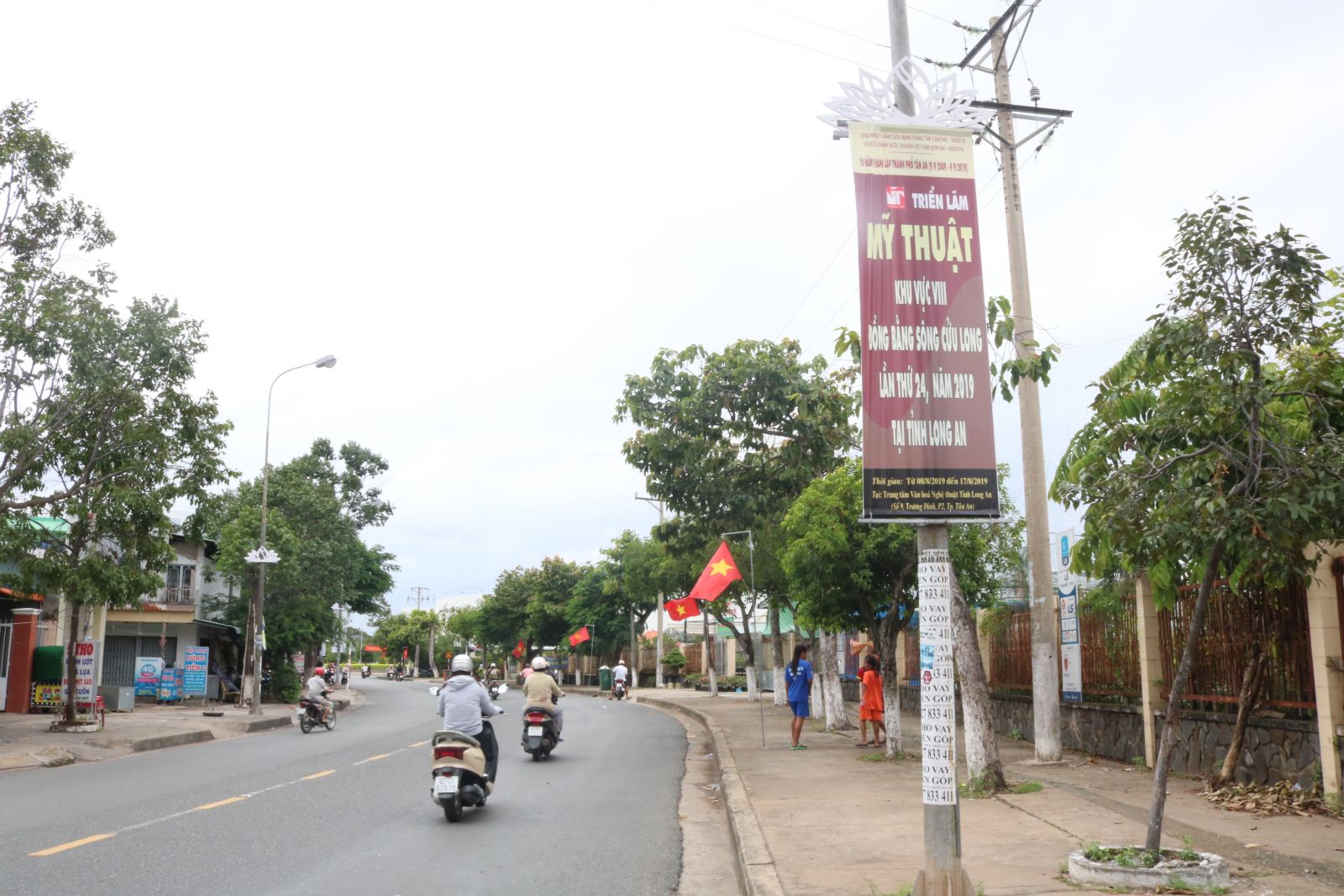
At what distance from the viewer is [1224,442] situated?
Answer: 686 centimetres

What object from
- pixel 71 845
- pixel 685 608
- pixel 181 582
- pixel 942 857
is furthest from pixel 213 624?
pixel 942 857

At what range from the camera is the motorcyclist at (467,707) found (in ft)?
36.4

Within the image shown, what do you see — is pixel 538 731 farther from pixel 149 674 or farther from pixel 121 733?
pixel 149 674

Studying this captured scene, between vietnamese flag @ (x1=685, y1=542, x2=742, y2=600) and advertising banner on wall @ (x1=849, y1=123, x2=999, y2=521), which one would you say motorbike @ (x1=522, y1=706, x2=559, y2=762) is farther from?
advertising banner on wall @ (x1=849, y1=123, x2=999, y2=521)

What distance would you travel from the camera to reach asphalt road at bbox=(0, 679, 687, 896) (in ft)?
25.2

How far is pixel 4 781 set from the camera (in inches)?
555

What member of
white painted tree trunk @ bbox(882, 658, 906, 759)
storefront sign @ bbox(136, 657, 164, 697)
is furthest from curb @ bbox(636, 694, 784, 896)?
storefront sign @ bbox(136, 657, 164, 697)

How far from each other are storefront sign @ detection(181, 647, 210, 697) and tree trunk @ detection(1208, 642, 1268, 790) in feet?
104

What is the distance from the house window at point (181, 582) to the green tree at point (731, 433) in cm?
2478

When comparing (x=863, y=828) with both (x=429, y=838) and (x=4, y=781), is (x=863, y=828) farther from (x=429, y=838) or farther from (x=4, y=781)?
(x=4, y=781)

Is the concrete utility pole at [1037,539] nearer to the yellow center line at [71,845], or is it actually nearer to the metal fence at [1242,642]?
the metal fence at [1242,642]

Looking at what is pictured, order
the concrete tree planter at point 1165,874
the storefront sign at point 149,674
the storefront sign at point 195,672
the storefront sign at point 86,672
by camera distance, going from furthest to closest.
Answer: the storefront sign at point 149,674, the storefront sign at point 195,672, the storefront sign at point 86,672, the concrete tree planter at point 1165,874

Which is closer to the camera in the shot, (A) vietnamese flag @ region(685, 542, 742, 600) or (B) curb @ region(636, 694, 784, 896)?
(B) curb @ region(636, 694, 784, 896)

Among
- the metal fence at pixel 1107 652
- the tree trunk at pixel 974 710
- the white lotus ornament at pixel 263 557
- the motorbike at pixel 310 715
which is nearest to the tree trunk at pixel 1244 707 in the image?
the tree trunk at pixel 974 710
